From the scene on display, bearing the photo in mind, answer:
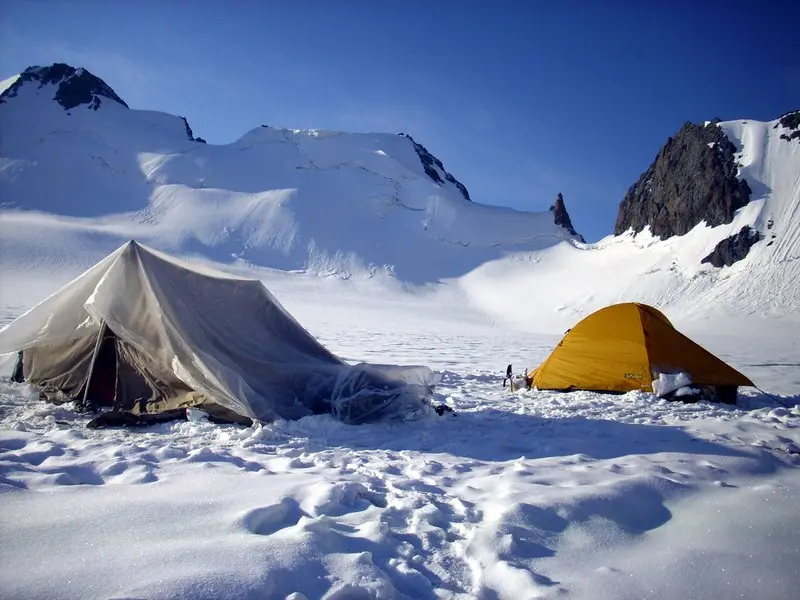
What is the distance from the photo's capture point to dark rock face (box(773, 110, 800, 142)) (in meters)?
39.0

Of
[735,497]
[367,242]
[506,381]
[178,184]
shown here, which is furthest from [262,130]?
[735,497]

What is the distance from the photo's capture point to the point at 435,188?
58.7 metres

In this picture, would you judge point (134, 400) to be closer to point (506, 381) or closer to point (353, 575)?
point (353, 575)

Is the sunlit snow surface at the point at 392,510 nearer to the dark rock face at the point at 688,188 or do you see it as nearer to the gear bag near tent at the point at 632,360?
the gear bag near tent at the point at 632,360

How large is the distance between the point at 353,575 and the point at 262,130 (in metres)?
78.3

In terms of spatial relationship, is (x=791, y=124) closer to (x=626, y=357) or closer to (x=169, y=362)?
(x=626, y=357)

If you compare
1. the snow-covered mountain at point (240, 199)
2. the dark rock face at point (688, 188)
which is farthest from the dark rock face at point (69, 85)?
the dark rock face at point (688, 188)

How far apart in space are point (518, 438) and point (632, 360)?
3.15m

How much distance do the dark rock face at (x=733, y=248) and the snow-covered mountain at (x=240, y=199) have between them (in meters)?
16.5

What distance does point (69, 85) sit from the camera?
72.9 meters

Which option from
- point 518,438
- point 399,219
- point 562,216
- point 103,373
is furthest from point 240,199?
point 518,438

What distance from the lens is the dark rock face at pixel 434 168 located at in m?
74.8

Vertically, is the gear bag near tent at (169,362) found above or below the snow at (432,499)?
above

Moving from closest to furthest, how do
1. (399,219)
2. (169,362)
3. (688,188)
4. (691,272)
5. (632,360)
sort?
(169,362) < (632,360) < (691,272) < (688,188) < (399,219)
